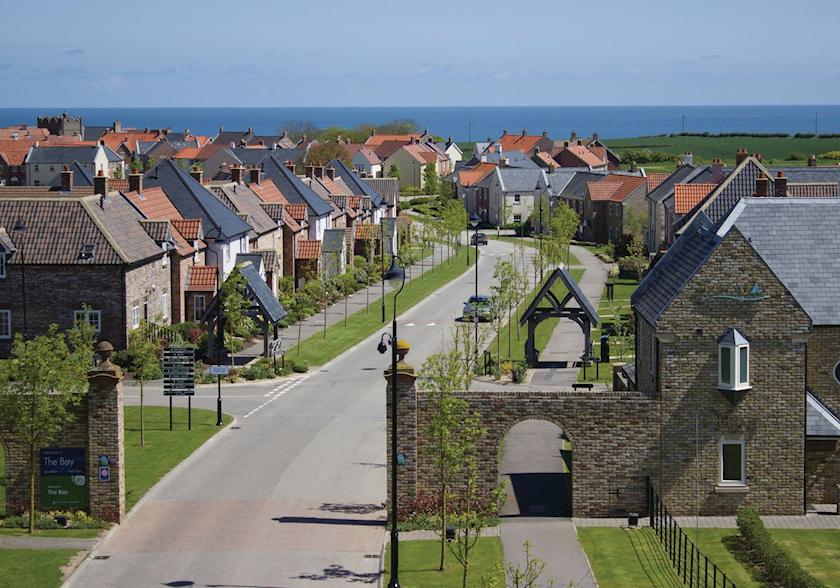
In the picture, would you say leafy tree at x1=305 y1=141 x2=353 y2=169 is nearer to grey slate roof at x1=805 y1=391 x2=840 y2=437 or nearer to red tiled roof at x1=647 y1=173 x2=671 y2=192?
red tiled roof at x1=647 y1=173 x2=671 y2=192

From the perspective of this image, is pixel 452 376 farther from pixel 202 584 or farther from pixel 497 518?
pixel 202 584

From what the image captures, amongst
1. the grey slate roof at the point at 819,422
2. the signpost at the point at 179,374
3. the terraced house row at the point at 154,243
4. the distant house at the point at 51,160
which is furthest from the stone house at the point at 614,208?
the grey slate roof at the point at 819,422

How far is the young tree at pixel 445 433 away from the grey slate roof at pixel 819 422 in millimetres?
9173

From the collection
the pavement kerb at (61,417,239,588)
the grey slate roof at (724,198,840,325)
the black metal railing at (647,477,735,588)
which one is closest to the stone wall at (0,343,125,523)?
the pavement kerb at (61,417,239,588)

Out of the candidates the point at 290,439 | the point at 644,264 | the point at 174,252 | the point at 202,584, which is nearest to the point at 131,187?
the point at 174,252

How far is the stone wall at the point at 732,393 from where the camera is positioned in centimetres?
3444

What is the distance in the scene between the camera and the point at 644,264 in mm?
92562

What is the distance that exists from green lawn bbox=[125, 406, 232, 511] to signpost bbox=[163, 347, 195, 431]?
2.53 ft

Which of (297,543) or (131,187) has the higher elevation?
(131,187)

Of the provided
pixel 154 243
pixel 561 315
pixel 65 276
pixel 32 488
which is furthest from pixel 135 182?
pixel 32 488

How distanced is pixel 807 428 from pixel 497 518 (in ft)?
27.7

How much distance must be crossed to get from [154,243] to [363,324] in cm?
1348

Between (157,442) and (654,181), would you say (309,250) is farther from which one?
(157,442)

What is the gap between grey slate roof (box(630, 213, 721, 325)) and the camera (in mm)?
35531
